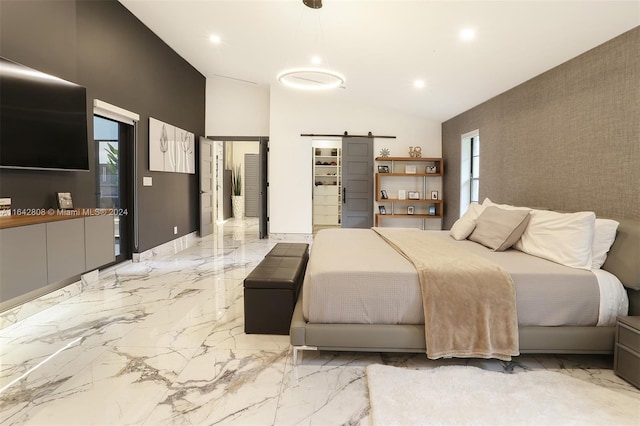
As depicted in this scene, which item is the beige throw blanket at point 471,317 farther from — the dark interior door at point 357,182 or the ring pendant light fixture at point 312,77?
the dark interior door at point 357,182

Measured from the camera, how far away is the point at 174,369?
6.87 feet

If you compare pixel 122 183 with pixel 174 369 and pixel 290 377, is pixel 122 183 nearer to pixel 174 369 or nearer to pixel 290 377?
pixel 174 369

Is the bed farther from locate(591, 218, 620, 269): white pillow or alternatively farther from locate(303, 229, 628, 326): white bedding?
locate(591, 218, 620, 269): white pillow

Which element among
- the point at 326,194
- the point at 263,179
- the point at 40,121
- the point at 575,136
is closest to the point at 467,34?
the point at 575,136

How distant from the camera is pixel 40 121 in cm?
293

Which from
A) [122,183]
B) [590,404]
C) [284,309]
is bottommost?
[590,404]

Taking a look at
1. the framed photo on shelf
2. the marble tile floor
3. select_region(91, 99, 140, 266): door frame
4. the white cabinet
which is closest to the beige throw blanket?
the marble tile floor

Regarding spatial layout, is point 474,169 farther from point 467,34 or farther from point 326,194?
point 326,194

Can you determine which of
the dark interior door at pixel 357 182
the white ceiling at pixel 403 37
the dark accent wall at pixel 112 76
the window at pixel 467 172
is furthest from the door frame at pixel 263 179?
the window at pixel 467 172

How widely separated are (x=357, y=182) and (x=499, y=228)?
4.20 meters

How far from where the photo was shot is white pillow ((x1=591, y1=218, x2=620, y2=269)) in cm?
239

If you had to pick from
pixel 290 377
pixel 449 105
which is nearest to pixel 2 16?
pixel 290 377

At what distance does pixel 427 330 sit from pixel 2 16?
12.6ft

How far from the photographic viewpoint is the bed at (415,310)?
2.10 metres
